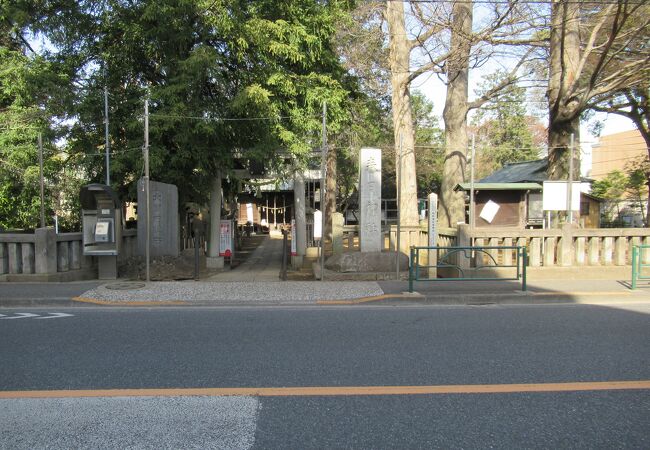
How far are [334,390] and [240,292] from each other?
5529mm

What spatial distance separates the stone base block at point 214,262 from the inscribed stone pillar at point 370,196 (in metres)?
6.12

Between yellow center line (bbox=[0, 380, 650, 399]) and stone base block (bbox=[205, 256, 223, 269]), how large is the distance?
1140 centimetres

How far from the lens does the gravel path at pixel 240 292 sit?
9.03 meters

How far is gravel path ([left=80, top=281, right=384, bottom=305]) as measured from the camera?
903 cm

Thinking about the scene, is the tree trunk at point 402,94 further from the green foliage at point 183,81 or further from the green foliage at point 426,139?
the green foliage at point 426,139

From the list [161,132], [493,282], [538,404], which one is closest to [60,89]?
[161,132]

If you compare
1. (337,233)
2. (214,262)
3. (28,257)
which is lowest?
Answer: (214,262)

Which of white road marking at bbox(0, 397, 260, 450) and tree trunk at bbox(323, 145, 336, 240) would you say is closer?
white road marking at bbox(0, 397, 260, 450)

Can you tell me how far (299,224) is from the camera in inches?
683

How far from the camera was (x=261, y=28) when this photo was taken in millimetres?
11891

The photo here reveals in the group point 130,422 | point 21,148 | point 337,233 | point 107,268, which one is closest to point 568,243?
point 337,233

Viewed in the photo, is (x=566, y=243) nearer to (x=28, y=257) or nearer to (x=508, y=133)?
(x=28, y=257)

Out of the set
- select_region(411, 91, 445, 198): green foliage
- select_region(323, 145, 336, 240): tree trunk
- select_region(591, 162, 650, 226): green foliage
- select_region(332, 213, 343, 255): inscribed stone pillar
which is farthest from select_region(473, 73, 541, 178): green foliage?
select_region(332, 213, 343, 255): inscribed stone pillar

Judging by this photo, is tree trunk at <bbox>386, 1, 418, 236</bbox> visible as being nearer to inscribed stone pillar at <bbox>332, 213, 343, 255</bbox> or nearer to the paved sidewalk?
inscribed stone pillar at <bbox>332, 213, 343, 255</bbox>
